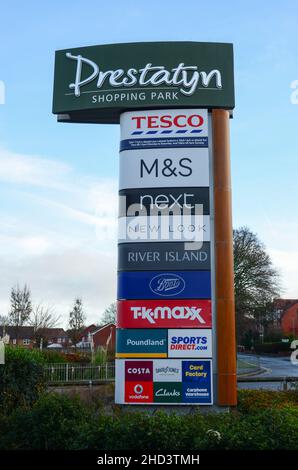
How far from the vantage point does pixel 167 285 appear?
40.6 feet

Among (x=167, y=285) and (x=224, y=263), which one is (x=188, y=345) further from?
(x=224, y=263)

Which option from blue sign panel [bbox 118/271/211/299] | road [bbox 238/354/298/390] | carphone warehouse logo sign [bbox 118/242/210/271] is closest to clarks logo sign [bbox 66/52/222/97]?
carphone warehouse logo sign [bbox 118/242/210/271]

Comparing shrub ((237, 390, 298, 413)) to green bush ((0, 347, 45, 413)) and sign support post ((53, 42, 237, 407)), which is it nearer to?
sign support post ((53, 42, 237, 407))

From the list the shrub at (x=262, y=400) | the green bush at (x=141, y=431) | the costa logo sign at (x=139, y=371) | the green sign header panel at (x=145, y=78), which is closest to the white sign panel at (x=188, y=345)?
the costa logo sign at (x=139, y=371)

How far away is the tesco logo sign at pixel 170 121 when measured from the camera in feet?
43.6

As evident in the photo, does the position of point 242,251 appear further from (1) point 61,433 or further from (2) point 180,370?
(1) point 61,433

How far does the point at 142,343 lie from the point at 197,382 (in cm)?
157

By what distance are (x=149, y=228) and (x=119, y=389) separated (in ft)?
12.9

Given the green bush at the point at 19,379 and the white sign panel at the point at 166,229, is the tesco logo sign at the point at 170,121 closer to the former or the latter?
the white sign panel at the point at 166,229

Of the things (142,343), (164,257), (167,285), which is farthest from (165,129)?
(142,343)

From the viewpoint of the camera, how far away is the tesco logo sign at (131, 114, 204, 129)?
43.6ft

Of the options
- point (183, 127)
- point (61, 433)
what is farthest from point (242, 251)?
point (61, 433)
